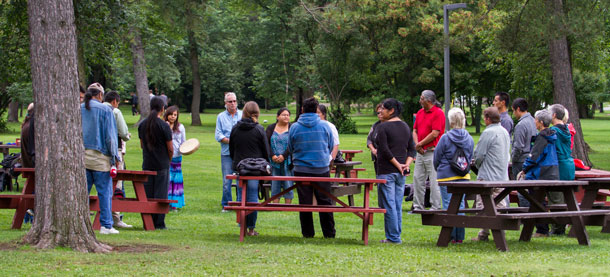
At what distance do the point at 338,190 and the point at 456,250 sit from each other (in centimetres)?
364

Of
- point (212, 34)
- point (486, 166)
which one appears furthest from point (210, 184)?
point (212, 34)

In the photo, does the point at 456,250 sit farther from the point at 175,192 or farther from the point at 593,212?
the point at 175,192

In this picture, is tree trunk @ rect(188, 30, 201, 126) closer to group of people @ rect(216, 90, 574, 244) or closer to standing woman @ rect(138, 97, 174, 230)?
standing woman @ rect(138, 97, 174, 230)

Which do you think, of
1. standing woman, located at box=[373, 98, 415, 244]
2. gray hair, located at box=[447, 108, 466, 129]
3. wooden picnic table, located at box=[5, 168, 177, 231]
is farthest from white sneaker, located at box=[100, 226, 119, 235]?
gray hair, located at box=[447, 108, 466, 129]

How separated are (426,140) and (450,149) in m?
2.07

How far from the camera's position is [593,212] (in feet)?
31.3

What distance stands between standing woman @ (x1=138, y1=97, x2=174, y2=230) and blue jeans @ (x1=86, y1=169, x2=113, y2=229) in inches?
48.6

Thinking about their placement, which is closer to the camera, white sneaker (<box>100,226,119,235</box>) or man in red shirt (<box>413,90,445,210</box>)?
white sneaker (<box>100,226,119,235</box>)

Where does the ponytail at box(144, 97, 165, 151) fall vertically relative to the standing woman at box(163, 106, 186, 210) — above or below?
above

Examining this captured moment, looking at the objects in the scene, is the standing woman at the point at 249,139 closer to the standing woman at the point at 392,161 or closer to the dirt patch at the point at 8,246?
the standing woman at the point at 392,161

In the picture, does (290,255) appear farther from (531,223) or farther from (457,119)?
(531,223)

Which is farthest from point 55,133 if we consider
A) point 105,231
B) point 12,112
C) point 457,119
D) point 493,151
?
point 12,112

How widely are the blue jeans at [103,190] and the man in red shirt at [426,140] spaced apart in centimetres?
473

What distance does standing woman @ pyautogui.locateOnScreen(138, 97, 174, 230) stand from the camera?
11102 mm
